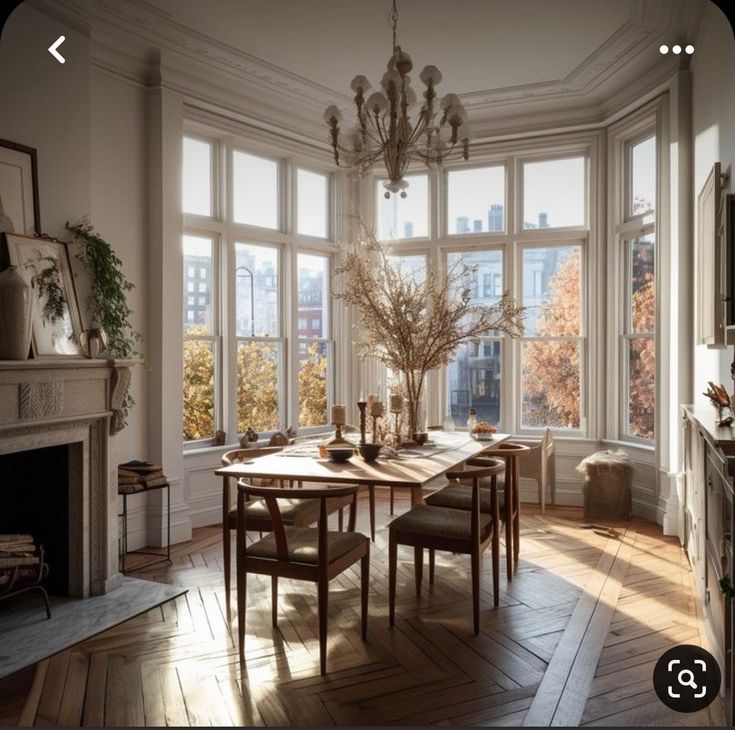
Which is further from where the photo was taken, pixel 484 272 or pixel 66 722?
pixel 484 272

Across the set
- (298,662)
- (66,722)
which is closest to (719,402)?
(298,662)

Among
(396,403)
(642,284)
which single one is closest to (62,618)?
(396,403)

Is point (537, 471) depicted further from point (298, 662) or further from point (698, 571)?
point (298, 662)

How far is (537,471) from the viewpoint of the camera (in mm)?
5945

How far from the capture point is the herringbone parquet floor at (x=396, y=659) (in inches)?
100

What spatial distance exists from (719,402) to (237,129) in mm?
4448

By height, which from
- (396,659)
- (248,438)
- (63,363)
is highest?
(63,363)

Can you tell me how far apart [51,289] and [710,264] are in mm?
3883

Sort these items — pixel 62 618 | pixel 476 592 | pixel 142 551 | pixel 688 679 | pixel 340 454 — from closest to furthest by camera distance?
1. pixel 688 679
2. pixel 476 592
3. pixel 62 618
4. pixel 340 454
5. pixel 142 551

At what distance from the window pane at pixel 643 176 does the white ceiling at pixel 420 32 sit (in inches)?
36.6

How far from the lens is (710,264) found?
391 centimetres

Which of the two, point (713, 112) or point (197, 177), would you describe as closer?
point (713, 112)

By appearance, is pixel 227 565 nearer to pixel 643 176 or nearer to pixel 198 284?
pixel 198 284

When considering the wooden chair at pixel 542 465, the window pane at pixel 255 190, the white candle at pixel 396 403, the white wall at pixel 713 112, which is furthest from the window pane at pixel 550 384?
the window pane at pixel 255 190
